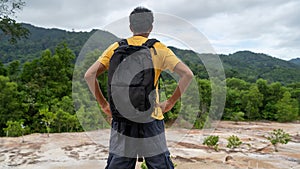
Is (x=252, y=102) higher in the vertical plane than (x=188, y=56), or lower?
lower

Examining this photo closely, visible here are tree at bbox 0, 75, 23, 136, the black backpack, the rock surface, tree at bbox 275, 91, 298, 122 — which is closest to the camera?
the black backpack

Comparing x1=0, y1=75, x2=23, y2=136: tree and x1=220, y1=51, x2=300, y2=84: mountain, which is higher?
x1=220, y1=51, x2=300, y2=84: mountain

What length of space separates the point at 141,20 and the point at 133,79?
Answer: 0.26 m

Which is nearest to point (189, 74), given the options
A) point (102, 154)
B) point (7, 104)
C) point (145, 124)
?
point (145, 124)

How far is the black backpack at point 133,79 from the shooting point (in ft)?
3.88

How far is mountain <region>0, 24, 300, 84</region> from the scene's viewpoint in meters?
1.65

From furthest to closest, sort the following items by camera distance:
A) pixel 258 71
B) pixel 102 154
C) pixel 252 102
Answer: pixel 258 71 < pixel 252 102 < pixel 102 154

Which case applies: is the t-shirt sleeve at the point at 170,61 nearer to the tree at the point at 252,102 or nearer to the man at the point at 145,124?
the man at the point at 145,124

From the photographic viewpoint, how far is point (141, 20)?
1256 mm

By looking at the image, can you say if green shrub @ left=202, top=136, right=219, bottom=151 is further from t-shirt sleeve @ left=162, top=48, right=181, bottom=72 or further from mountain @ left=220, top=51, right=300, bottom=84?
mountain @ left=220, top=51, right=300, bottom=84

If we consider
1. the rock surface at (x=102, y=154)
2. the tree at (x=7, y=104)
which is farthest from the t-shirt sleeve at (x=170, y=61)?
the tree at (x=7, y=104)

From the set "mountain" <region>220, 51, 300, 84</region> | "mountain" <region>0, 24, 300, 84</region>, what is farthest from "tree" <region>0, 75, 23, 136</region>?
"mountain" <region>220, 51, 300, 84</region>

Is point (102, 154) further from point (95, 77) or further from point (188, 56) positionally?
point (95, 77)

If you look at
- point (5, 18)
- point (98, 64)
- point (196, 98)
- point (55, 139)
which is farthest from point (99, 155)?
point (5, 18)
